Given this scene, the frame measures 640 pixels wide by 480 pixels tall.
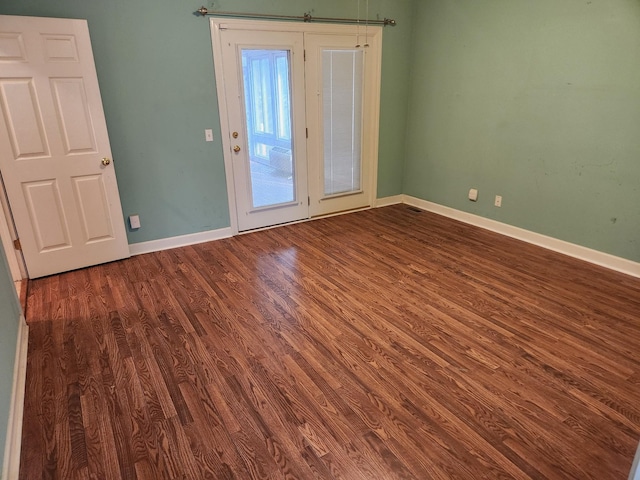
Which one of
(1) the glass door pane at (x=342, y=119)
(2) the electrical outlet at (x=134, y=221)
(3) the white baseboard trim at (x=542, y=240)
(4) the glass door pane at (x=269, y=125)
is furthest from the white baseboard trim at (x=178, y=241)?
(3) the white baseboard trim at (x=542, y=240)

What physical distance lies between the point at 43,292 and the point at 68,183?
0.93 metres

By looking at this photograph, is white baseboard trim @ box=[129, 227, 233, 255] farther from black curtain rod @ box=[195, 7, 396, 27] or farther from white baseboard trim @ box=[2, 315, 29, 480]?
black curtain rod @ box=[195, 7, 396, 27]

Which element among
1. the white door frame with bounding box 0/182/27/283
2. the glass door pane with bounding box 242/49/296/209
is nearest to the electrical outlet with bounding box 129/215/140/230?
the white door frame with bounding box 0/182/27/283

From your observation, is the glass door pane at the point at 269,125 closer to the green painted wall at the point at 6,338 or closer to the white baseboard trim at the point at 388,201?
the white baseboard trim at the point at 388,201

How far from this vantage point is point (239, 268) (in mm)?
3648

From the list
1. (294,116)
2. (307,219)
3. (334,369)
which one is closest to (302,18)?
(294,116)

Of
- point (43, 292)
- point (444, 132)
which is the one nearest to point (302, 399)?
point (43, 292)

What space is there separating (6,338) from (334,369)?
1749mm

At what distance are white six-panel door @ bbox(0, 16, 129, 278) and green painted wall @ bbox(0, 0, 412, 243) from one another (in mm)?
164

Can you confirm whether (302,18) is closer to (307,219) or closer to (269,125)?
(269,125)

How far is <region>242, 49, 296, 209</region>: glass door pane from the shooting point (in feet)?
13.5

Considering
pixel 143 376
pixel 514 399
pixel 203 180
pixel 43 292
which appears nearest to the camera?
pixel 514 399

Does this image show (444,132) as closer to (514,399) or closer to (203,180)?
(203,180)

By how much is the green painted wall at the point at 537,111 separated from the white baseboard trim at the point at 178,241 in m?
2.68
